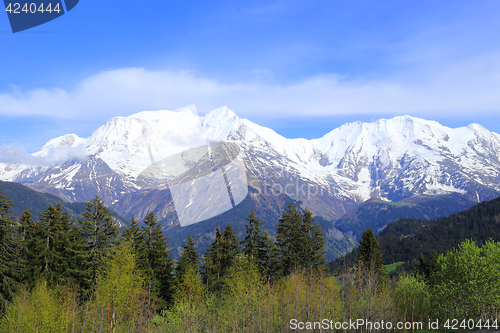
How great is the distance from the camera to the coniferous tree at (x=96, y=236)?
154 feet

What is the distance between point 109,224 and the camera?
4862 cm

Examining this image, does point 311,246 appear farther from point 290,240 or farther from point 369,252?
point 369,252

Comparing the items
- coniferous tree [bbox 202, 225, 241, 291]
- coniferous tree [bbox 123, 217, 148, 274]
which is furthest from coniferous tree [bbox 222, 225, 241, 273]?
coniferous tree [bbox 123, 217, 148, 274]

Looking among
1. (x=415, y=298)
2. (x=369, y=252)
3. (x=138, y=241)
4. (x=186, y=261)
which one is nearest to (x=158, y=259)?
(x=138, y=241)

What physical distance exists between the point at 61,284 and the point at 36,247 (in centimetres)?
615

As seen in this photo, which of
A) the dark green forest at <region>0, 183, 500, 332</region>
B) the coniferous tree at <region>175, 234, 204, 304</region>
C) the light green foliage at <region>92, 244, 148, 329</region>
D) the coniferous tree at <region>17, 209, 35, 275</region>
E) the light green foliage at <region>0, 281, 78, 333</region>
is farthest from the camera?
the coniferous tree at <region>175, 234, 204, 304</region>

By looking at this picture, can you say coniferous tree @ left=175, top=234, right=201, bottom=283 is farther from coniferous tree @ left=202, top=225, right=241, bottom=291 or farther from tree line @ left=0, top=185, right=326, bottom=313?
coniferous tree @ left=202, top=225, right=241, bottom=291

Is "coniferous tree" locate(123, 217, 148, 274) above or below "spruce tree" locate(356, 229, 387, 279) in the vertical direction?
above

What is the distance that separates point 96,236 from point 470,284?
4962 centimetres

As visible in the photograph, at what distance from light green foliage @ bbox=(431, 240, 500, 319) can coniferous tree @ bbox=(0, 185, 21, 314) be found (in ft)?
174

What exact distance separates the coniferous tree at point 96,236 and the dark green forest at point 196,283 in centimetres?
14

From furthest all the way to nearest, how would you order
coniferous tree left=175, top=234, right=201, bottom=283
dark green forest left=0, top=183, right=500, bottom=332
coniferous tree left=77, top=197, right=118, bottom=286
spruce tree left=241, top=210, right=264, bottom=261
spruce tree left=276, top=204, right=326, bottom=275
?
spruce tree left=241, top=210, right=264, bottom=261
spruce tree left=276, top=204, right=326, bottom=275
coniferous tree left=175, top=234, right=201, bottom=283
coniferous tree left=77, top=197, right=118, bottom=286
dark green forest left=0, top=183, right=500, bottom=332

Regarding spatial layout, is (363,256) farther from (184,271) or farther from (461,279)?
(184,271)

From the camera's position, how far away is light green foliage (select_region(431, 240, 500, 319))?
4141cm
